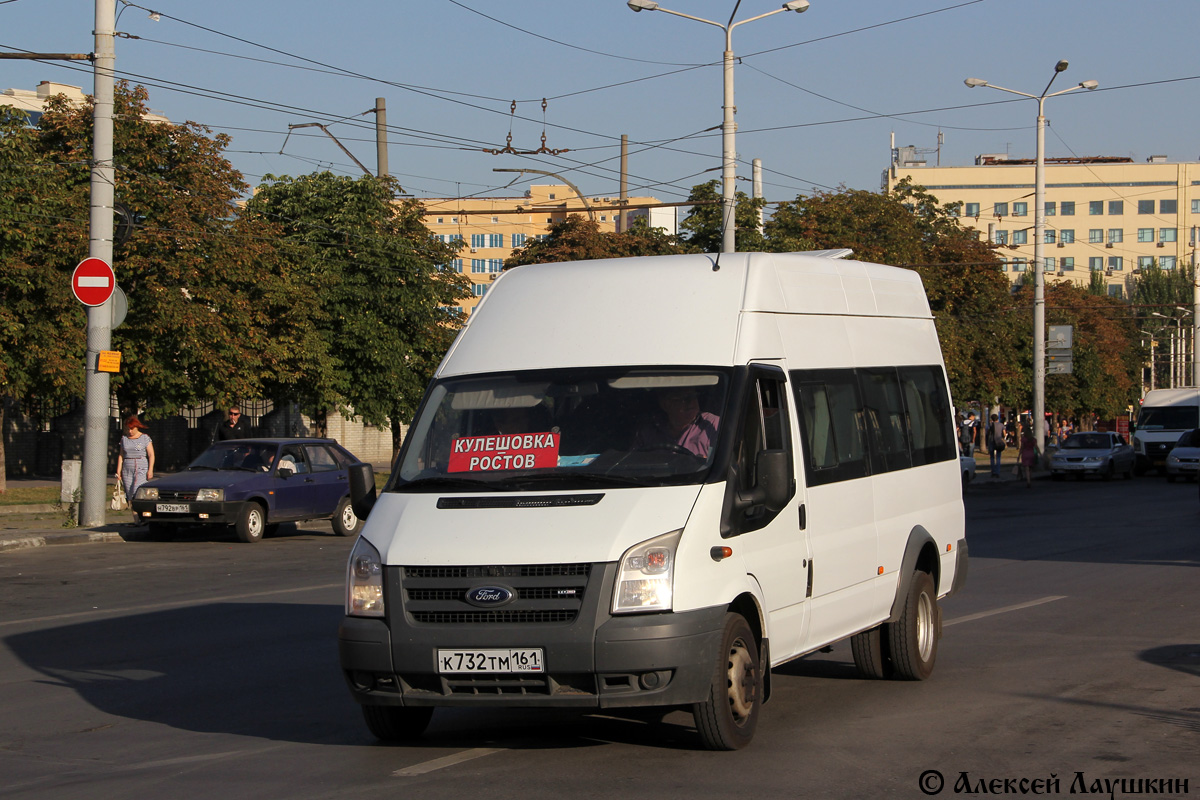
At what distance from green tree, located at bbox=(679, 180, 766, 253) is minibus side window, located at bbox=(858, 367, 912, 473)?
116ft

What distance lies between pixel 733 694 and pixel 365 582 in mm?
1852

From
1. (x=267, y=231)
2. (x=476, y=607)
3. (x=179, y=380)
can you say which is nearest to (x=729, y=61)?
(x=267, y=231)

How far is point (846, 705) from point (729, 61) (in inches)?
878

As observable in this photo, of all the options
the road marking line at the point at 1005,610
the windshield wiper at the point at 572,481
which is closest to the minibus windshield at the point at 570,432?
the windshield wiper at the point at 572,481

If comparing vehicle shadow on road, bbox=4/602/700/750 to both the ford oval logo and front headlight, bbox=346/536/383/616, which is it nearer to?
front headlight, bbox=346/536/383/616

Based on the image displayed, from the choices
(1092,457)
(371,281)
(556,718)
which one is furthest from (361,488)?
(1092,457)

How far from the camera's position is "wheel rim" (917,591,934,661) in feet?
29.8

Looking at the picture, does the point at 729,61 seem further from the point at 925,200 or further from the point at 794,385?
the point at 925,200

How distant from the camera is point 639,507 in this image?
6.41 m

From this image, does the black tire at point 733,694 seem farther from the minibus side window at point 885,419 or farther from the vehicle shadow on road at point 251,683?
the minibus side window at point 885,419

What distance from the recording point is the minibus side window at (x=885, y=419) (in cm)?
875

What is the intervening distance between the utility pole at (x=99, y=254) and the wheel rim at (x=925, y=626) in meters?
15.9

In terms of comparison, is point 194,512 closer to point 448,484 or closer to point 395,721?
point 395,721

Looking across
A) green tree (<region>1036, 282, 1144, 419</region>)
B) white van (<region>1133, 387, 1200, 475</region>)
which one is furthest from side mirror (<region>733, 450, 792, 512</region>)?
green tree (<region>1036, 282, 1144, 419</region>)
